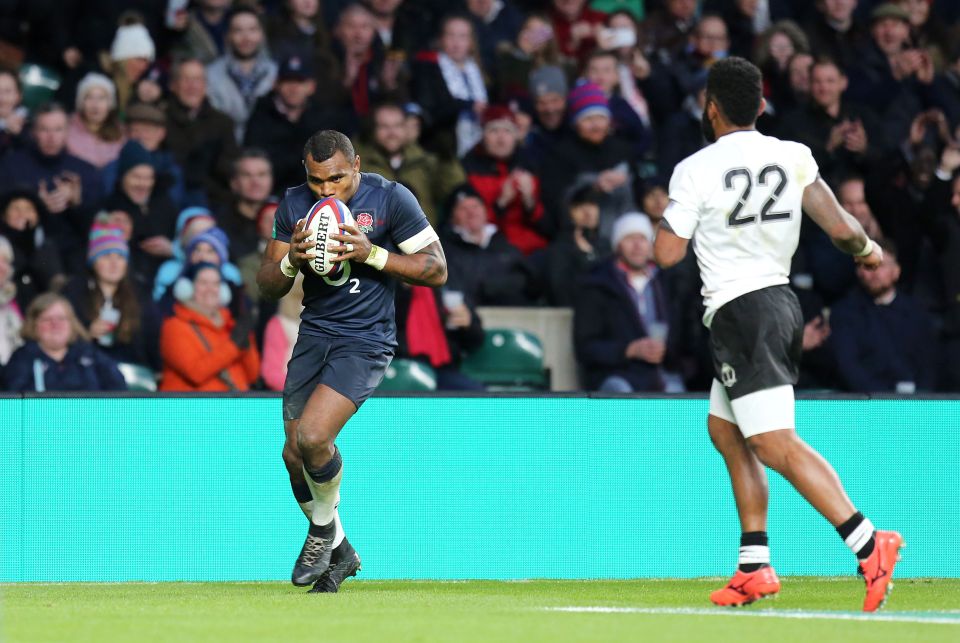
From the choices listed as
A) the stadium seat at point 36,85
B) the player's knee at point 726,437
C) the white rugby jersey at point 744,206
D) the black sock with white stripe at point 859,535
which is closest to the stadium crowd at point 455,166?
the stadium seat at point 36,85

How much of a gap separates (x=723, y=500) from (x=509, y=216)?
3.88 meters

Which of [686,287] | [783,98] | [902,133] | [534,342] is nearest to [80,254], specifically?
[534,342]

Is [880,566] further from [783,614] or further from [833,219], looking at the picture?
[833,219]

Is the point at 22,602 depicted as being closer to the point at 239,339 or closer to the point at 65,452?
the point at 65,452

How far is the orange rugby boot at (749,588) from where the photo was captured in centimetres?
709

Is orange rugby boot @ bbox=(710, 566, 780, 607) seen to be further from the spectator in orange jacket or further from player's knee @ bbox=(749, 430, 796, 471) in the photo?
the spectator in orange jacket

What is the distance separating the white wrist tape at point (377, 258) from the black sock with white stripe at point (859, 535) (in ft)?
8.20

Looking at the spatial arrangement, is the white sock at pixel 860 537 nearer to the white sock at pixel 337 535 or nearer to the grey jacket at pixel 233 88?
the white sock at pixel 337 535

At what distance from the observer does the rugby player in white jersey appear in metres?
6.99

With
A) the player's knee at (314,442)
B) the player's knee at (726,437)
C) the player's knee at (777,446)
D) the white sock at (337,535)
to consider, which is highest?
the player's knee at (777,446)

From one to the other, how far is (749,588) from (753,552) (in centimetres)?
16

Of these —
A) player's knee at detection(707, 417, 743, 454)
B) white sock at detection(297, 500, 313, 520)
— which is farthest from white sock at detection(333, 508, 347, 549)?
player's knee at detection(707, 417, 743, 454)

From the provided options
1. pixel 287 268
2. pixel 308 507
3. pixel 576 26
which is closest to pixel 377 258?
pixel 287 268

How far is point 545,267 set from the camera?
12773 mm
